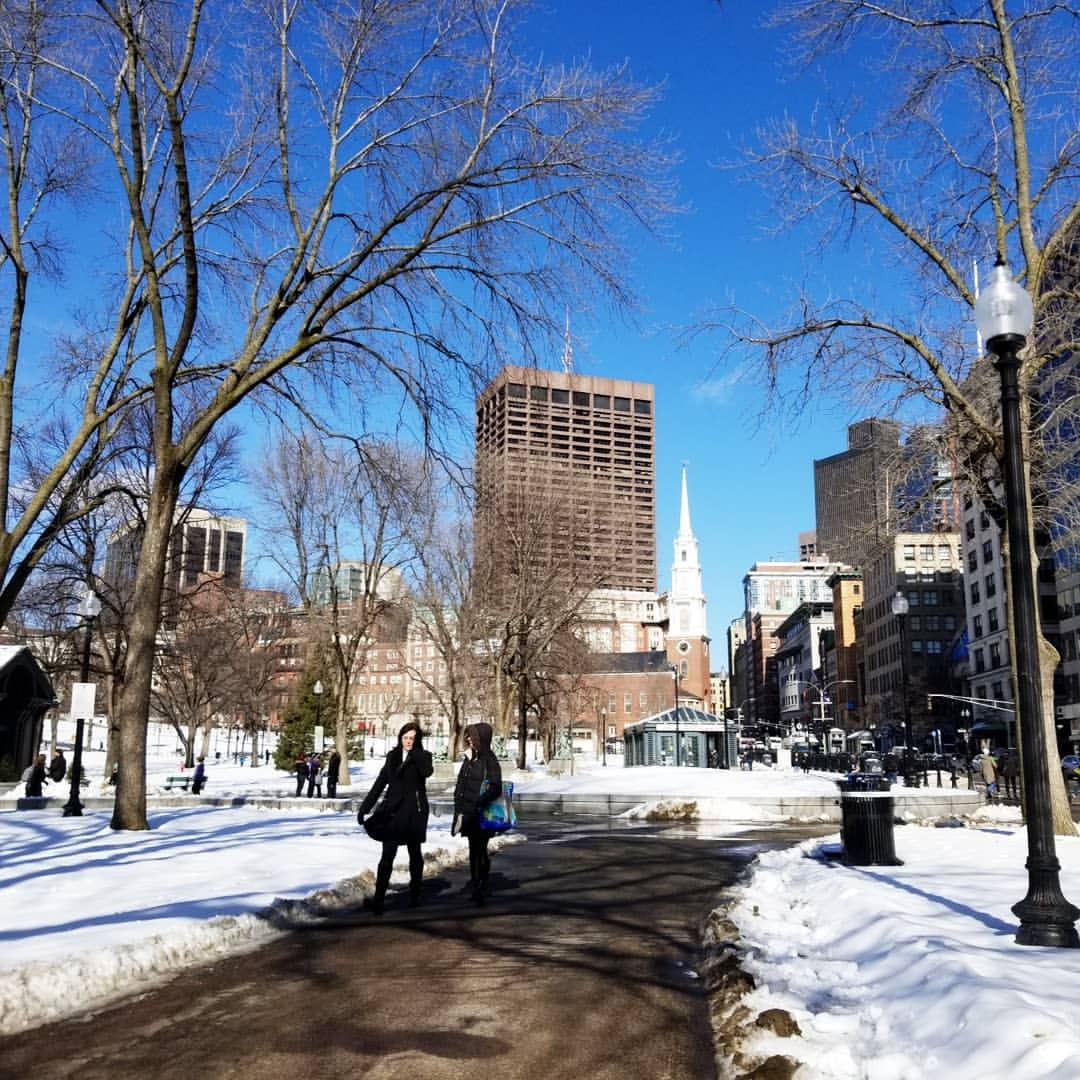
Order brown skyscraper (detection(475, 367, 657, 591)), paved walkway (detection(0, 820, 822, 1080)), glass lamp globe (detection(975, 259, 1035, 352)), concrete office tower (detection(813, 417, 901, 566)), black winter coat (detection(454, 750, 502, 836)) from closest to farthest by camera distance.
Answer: paved walkway (detection(0, 820, 822, 1080)), glass lamp globe (detection(975, 259, 1035, 352)), black winter coat (detection(454, 750, 502, 836)), concrete office tower (detection(813, 417, 901, 566)), brown skyscraper (detection(475, 367, 657, 591))

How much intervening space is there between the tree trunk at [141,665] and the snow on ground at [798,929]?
59 cm

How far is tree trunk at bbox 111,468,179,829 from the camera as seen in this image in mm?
15047

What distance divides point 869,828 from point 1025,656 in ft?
17.0

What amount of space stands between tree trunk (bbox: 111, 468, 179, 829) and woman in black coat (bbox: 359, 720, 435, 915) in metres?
6.69

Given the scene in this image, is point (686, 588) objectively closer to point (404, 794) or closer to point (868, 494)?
point (868, 494)

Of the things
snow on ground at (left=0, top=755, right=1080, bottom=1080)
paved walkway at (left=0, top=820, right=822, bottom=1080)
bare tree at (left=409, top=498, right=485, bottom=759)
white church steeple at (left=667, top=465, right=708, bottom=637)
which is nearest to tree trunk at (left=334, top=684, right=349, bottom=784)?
bare tree at (left=409, top=498, right=485, bottom=759)

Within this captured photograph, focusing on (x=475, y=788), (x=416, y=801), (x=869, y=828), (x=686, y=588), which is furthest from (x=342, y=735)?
(x=686, y=588)

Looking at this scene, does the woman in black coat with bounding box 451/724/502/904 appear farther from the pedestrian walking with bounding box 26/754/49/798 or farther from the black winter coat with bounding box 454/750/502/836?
the pedestrian walking with bounding box 26/754/49/798

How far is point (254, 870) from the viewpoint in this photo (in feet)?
37.6

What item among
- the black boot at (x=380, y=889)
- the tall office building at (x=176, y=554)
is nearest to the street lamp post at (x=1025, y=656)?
the black boot at (x=380, y=889)

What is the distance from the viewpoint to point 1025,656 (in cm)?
721

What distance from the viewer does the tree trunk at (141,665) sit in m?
15.0

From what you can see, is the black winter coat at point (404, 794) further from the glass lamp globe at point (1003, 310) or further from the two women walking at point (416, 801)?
the glass lamp globe at point (1003, 310)

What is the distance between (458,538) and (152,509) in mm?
28301
